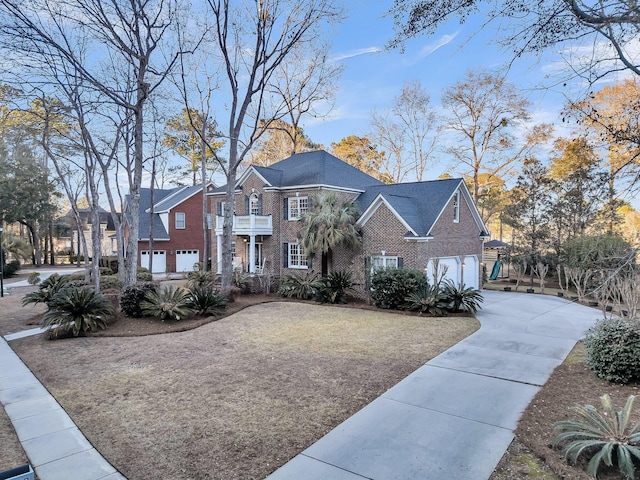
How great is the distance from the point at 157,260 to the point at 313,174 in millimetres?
17508

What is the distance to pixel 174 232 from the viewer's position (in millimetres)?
31484

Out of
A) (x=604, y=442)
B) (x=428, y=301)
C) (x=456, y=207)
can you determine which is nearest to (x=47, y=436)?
(x=604, y=442)

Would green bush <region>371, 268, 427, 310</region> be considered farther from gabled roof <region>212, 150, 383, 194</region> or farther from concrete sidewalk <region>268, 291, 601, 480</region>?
gabled roof <region>212, 150, 383, 194</region>

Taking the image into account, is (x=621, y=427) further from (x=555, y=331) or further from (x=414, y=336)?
(x=555, y=331)

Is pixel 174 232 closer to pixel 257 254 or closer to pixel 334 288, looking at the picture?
pixel 257 254

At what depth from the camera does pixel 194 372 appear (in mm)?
7734

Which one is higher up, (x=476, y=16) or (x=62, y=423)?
(x=476, y=16)

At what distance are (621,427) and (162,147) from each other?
26289mm

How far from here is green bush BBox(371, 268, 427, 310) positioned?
14.5 m

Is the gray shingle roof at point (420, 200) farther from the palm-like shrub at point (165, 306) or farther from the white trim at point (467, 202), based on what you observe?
the palm-like shrub at point (165, 306)

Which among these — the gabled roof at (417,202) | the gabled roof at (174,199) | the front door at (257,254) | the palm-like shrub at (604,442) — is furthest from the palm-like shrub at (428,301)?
the gabled roof at (174,199)

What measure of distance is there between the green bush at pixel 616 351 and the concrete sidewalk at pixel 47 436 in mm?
7860

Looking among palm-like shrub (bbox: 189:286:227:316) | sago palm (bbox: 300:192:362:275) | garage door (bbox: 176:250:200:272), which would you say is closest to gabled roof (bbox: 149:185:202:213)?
garage door (bbox: 176:250:200:272)

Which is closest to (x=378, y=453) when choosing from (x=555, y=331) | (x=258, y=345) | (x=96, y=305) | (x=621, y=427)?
(x=621, y=427)
